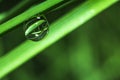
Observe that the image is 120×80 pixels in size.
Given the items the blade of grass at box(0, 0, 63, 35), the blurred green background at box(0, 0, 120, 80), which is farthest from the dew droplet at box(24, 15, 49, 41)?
the blurred green background at box(0, 0, 120, 80)

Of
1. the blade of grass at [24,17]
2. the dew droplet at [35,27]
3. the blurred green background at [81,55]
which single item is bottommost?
the blurred green background at [81,55]

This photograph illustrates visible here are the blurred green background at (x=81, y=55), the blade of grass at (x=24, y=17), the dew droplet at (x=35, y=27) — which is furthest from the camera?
the blurred green background at (x=81, y=55)

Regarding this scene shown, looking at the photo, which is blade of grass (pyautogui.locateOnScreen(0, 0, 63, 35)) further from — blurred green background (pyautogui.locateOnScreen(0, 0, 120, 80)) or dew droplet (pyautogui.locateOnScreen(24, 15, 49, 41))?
blurred green background (pyautogui.locateOnScreen(0, 0, 120, 80))

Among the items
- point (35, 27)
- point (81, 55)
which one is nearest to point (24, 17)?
point (35, 27)

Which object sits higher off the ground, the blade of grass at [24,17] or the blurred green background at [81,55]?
the blade of grass at [24,17]

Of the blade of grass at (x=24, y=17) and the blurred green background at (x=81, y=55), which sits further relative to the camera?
the blurred green background at (x=81, y=55)

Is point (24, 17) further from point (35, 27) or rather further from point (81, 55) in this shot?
point (81, 55)

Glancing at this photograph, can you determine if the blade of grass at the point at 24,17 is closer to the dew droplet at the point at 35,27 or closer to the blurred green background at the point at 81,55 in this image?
the dew droplet at the point at 35,27

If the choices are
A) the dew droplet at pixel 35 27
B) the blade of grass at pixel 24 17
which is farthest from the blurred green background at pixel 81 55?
the blade of grass at pixel 24 17
